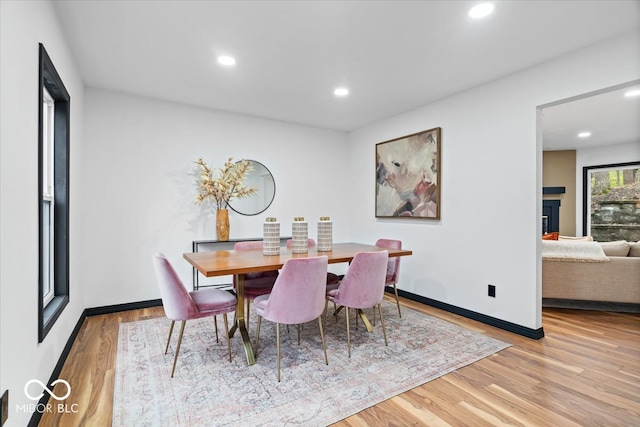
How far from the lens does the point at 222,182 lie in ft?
12.8

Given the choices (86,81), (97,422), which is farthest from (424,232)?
(86,81)

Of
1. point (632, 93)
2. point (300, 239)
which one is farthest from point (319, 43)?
point (632, 93)

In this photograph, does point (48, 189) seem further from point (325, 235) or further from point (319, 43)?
point (319, 43)

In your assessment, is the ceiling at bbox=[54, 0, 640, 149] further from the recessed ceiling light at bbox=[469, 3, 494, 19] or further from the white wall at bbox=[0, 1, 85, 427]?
→ the white wall at bbox=[0, 1, 85, 427]

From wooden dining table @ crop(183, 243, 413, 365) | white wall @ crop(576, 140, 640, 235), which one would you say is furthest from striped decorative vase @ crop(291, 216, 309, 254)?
white wall @ crop(576, 140, 640, 235)

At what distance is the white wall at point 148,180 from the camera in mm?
3457

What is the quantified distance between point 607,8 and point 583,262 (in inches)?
106

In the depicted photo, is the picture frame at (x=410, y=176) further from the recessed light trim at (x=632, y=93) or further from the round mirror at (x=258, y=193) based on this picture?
the recessed light trim at (x=632, y=93)

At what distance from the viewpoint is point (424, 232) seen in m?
3.95

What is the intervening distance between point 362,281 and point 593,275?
2.93 meters

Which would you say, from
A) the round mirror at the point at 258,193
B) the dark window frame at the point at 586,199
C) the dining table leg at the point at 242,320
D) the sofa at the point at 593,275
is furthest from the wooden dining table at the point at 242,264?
the dark window frame at the point at 586,199

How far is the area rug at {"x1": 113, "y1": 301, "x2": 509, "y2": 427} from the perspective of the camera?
1.78 meters

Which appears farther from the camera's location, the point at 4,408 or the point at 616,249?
the point at 616,249

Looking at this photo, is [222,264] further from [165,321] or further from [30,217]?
[165,321]
